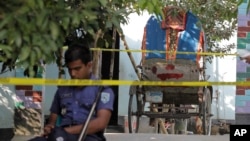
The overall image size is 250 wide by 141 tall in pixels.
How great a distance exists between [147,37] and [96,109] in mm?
4350

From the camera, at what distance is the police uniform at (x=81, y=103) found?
14.2 ft

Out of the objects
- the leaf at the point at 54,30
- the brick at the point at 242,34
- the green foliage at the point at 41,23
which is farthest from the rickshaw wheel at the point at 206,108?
the leaf at the point at 54,30

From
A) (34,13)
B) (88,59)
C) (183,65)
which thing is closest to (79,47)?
(88,59)

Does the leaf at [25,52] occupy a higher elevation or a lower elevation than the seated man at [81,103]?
higher

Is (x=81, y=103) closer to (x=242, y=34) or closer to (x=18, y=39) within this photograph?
(x=18, y=39)

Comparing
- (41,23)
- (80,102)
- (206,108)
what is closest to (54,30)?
(41,23)

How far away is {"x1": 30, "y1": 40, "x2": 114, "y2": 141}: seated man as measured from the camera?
4.24 m

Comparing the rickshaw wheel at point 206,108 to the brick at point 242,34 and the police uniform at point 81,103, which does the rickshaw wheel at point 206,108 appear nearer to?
the brick at point 242,34

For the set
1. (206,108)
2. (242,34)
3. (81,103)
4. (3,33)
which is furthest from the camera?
(206,108)

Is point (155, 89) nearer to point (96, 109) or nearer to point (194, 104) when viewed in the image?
point (194, 104)

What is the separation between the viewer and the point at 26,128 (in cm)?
822

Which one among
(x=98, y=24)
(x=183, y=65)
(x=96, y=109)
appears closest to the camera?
(x=98, y=24)

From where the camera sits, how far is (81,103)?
436 cm

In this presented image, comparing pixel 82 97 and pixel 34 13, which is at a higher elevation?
pixel 34 13
